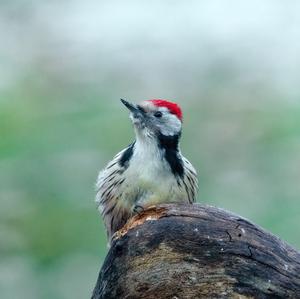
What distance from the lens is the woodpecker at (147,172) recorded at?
5664 millimetres

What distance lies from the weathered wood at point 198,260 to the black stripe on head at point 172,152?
0.77m

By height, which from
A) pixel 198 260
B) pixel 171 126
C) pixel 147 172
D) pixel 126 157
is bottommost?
→ pixel 198 260

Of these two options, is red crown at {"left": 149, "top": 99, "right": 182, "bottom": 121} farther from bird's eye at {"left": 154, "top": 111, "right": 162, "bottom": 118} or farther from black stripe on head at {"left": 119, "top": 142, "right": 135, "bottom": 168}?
black stripe on head at {"left": 119, "top": 142, "right": 135, "bottom": 168}

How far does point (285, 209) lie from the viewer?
23.6 ft

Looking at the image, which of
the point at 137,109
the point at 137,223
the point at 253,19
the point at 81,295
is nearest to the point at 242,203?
the point at 81,295

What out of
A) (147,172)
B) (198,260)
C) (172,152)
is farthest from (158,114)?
(198,260)

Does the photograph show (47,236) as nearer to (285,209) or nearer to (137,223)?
(285,209)

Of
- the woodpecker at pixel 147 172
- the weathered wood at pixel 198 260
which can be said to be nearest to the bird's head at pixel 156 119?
the woodpecker at pixel 147 172

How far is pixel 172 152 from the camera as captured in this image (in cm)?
589

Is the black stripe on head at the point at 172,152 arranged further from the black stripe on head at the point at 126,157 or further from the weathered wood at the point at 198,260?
the weathered wood at the point at 198,260

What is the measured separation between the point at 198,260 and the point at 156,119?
1.14m

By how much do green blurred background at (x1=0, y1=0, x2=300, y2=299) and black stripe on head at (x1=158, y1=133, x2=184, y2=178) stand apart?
3.32 feet

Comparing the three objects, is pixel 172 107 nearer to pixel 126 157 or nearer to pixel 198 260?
pixel 126 157

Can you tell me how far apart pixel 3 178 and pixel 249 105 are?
6.83 ft
